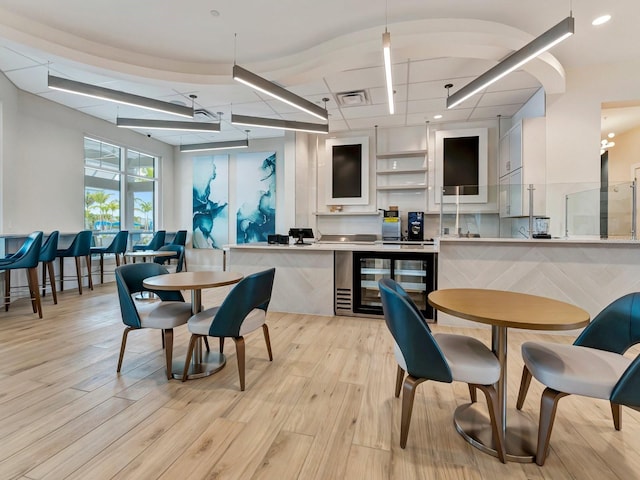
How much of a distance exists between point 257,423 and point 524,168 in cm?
527

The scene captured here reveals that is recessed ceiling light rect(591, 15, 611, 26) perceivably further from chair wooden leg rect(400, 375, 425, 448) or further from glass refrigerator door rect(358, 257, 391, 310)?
chair wooden leg rect(400, 375, 425, 448)

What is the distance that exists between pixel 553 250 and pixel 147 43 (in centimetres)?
571

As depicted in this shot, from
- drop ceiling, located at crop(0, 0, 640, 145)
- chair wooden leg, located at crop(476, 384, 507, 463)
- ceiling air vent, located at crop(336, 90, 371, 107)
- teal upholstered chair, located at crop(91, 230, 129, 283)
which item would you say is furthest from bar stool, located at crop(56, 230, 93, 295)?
chair wooden leg, located at crop(476, 384, 507, 463)

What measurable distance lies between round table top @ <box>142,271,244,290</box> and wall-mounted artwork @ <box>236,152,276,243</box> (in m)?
4.97

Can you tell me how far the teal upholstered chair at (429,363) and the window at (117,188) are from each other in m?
7.00

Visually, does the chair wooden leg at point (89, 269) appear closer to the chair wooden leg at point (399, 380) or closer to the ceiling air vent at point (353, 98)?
the ceiling air vent at point (353, 98)

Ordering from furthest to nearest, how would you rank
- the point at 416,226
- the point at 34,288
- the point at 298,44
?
the point at 416,226, the point at 34,288, the point at 298,44

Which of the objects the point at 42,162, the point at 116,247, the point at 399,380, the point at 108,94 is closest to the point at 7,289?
the point at 116,247

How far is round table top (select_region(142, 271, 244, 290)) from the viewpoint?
2.45m

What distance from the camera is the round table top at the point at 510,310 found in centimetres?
153

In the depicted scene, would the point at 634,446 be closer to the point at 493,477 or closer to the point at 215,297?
the point at 493,477

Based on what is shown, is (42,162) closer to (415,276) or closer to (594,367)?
(415,276)

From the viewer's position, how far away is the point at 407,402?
68.0 inches

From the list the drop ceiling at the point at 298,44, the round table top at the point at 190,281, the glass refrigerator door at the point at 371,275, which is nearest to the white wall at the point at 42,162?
the drop ceiling at the point at 298,44
